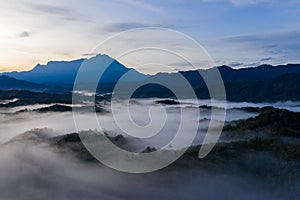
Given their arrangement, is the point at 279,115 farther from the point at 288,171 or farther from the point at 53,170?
the point at 53,170

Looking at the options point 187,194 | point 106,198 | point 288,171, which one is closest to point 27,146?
point 106,198

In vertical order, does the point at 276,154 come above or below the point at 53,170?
above

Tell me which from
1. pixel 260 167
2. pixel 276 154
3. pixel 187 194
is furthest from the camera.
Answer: pixel 276 154

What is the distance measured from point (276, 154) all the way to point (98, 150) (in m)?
34.0

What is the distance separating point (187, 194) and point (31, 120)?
158 m

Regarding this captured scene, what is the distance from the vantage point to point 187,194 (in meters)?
47.1

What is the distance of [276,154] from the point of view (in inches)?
2162

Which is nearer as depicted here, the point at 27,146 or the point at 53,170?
the point at 53,170

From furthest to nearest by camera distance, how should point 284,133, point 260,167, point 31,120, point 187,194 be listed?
1. point 31,120
2. point 284,133
3. point 260,167
4. point 187,194

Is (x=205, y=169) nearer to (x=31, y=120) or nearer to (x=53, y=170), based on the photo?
(x=53, y=170)

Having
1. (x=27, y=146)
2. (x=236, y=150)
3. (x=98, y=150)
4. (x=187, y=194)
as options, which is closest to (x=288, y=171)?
(x=236, y=150)

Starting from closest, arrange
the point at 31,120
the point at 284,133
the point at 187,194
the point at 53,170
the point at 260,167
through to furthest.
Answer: the point at 187,194 < the point at 260,167 < the point at 284,133 < the point at 53,170 < the point at 31,120

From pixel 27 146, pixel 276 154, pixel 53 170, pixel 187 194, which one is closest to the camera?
pixel 187 194

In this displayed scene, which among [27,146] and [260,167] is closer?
[260,167]
